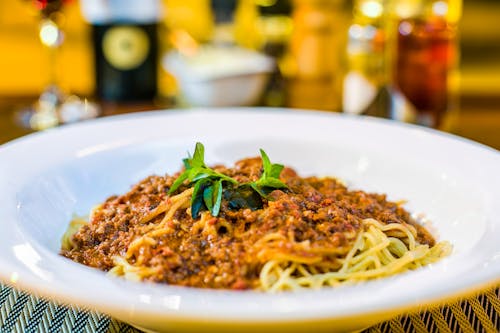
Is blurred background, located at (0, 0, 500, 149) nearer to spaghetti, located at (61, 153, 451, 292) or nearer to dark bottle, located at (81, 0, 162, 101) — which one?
dark bottle, located at (81, 0, 162, 101)

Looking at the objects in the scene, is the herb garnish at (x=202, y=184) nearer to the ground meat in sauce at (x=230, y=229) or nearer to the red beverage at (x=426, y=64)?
the ground meat in sauce at (x=230, y=229)

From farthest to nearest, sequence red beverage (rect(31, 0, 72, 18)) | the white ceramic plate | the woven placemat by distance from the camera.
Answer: red beverage (rect(31, 0, 72, 18)) → the woven placemat → the white ceramic plate

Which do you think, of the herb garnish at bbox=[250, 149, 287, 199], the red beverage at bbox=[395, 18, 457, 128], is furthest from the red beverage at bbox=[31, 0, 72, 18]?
the herb garnish at bbox=[250, 149, 287, 199]

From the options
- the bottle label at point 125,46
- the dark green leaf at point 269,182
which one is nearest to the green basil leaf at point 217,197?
the dark green leaf at point 269,182

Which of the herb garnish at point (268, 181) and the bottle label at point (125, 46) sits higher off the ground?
the bottle label at point (125, 46)

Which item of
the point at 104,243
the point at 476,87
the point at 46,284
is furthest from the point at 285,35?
the point at 46,284

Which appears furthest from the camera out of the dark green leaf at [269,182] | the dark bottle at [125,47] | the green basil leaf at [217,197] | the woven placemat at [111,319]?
the dark bottle at [125,47]
